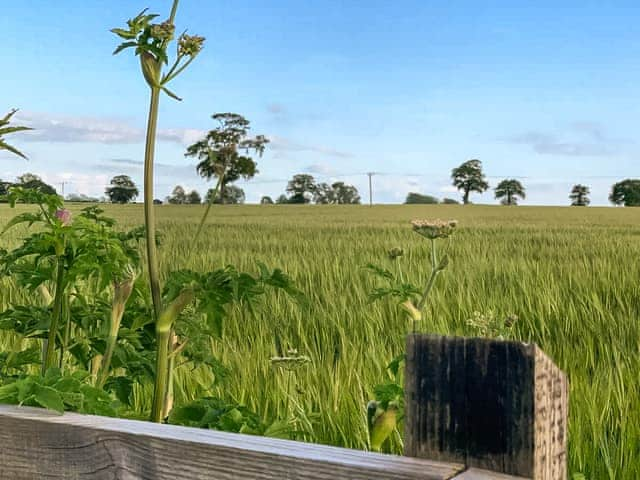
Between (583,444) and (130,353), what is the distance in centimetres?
127

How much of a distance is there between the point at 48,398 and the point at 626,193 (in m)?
28.0

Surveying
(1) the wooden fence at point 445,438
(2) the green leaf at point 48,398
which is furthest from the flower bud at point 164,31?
(1) the wooden fence at point 445,438

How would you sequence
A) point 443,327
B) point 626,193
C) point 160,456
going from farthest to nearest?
point 626,193, point 443,327, point 160,456

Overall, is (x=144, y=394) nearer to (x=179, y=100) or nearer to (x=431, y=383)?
(x=179, y=100)

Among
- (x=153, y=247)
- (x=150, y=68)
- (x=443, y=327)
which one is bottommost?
(x=443, y=327)

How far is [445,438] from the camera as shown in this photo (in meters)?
0.74

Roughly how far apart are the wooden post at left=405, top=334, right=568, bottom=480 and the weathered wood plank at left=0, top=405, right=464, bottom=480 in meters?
0.03

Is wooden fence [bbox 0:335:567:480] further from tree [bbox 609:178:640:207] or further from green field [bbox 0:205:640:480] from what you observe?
tree [bbox 609:178:640:207]

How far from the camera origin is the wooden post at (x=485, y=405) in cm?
70

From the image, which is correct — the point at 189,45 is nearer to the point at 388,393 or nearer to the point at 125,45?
the point at 125,45

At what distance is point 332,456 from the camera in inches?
30.9

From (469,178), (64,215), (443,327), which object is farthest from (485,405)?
(469,178)

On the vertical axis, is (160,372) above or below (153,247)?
below

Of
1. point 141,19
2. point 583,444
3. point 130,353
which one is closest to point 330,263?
point 583,444
